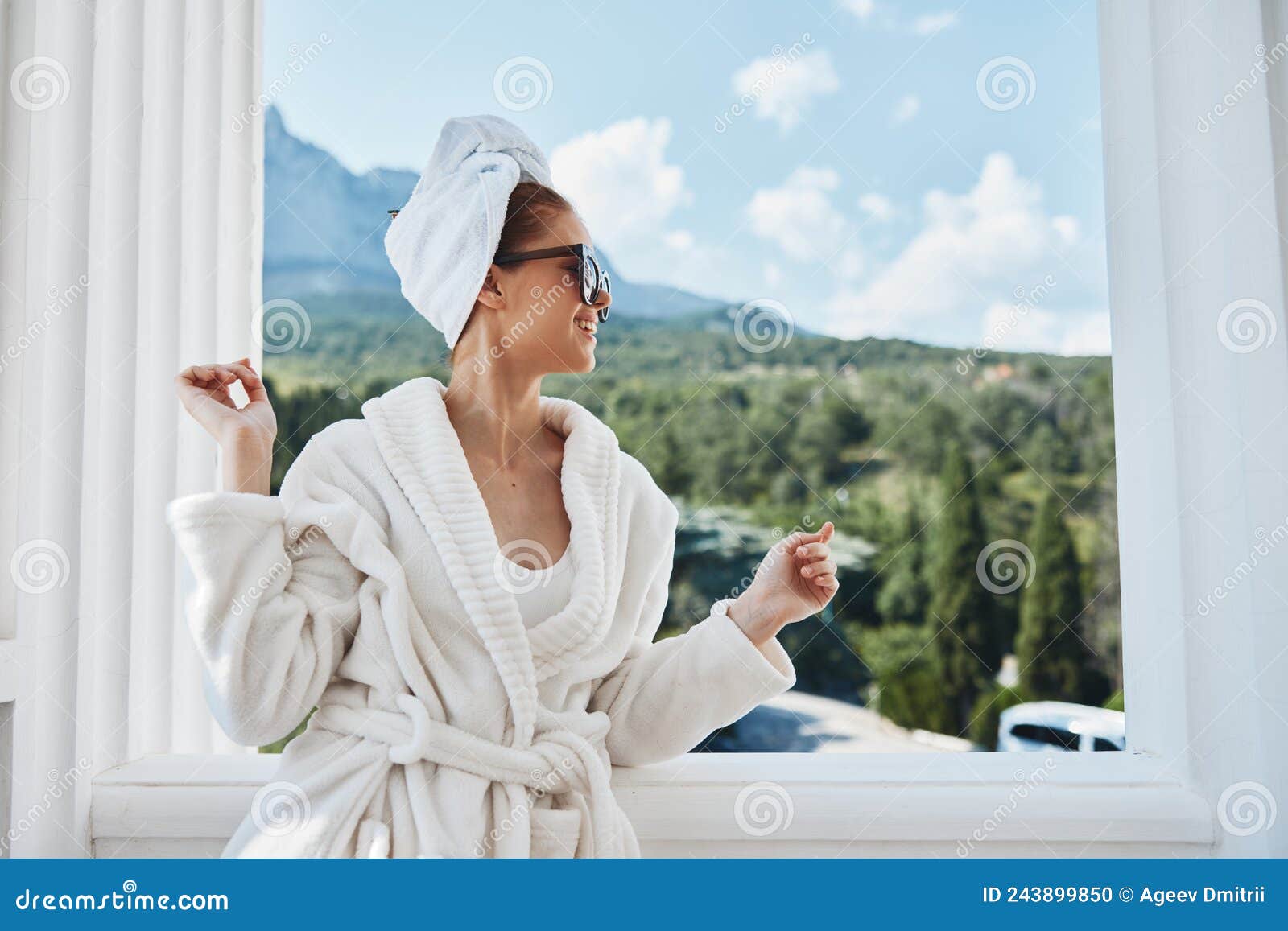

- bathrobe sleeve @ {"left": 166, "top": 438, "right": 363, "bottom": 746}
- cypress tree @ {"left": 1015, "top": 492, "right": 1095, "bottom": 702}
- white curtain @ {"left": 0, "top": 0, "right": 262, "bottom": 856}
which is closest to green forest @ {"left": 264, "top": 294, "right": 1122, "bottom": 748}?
cypress tree @ {"left": 1015, "top": 492, "right": 1095, "bottom": 702}

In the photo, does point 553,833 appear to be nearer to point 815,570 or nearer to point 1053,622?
point 815,570

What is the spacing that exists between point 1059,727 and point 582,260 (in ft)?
7.00

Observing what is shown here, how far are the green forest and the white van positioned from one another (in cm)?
33

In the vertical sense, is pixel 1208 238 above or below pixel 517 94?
below

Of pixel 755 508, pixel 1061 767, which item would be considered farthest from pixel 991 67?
pixel 755 508

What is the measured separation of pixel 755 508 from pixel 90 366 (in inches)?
106

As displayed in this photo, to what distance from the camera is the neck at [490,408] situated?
120cm

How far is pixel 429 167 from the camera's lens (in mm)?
1162

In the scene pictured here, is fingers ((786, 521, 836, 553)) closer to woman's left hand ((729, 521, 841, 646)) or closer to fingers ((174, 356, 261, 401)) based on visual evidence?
woman's left hand ((729, 521, 841, 646))

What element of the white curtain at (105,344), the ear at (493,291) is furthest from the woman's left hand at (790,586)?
the white curtain at (105,344)

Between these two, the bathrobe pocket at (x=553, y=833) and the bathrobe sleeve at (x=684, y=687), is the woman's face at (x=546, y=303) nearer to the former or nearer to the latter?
the bathrobe sleeve at (x=684, y=687)

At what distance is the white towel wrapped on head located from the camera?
1117mm

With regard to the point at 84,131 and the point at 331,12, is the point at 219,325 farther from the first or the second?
the point at 331,12
